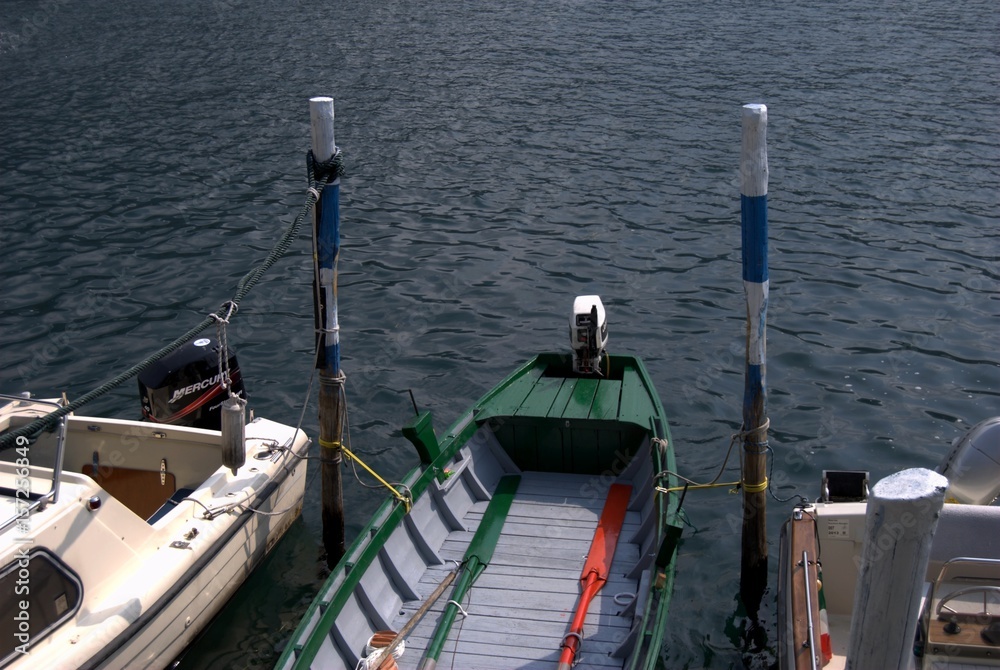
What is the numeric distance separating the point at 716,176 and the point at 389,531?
13806 millimetres

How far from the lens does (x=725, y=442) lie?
1247 cm

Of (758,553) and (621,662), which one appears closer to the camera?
(621,662)

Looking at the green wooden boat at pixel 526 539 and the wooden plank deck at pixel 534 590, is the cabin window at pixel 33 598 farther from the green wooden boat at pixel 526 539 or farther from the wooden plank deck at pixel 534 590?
the wooden plank deck at pixel 534 590

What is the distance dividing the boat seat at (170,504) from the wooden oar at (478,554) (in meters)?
2.96

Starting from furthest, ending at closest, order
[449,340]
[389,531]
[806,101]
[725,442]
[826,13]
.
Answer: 1. [826,13]
2. [806,101]
3. [449,340]
4. [725,442]
5. [389,531]

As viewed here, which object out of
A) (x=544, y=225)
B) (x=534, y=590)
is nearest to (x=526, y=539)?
(x=534, y=590)

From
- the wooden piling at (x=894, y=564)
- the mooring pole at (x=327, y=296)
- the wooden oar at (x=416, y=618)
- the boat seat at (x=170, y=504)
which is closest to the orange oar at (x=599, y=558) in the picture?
the wooden oar at (x=416, y=618)

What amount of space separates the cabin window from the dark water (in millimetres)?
1801

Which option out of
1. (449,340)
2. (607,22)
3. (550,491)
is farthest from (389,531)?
(607,22)

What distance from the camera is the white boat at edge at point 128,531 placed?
754cm

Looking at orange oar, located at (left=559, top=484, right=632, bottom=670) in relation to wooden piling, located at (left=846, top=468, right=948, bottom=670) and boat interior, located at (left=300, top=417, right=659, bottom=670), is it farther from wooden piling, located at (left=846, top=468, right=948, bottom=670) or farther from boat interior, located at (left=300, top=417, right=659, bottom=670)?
wooden piling, located at (left=846, top=468, right=948, bottom=670)

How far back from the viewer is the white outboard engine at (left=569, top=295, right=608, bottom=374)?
36.8 feet

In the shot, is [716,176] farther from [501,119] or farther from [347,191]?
[347,191]

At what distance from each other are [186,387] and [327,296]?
207 cm
